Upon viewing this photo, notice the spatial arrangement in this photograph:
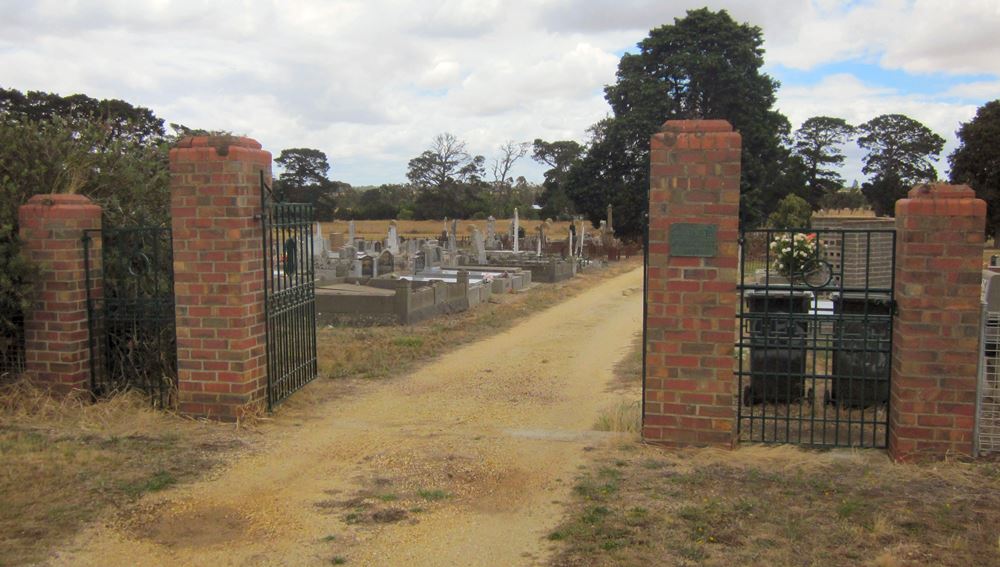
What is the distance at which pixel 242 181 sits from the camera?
6344 mm

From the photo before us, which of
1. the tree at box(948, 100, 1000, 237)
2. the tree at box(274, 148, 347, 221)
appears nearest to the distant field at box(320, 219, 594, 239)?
the tree at box(274, 148, 347, 221)

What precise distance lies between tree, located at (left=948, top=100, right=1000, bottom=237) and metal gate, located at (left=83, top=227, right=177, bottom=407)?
133 feet

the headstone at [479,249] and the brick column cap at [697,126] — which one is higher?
the brick column cap at [697,126]

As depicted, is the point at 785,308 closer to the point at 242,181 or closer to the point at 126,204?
the point at 242,181

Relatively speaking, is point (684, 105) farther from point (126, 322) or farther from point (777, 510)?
point (777, 510)

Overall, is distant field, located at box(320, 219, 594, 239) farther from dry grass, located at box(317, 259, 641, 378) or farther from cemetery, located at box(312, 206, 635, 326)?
dry grass, located at box(317, 259, 641, 378)

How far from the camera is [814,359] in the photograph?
18.6 ft

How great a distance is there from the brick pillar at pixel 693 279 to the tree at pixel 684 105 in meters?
31.2

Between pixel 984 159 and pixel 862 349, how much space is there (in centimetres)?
4140

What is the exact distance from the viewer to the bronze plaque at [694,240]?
558 centimetres

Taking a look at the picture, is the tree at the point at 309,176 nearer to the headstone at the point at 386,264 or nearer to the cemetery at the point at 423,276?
the cemetery at the point at 423,276

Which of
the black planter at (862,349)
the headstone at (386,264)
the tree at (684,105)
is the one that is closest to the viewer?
the black planter at (862,349)

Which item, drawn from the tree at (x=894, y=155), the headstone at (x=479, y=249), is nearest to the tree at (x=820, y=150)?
the tree at (x=894, y=155)

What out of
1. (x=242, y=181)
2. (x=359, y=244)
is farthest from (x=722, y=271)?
(x=359, y=244)
